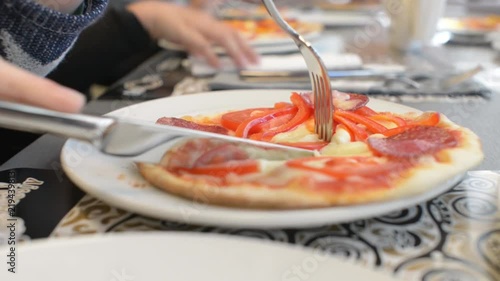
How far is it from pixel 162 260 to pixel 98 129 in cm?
13

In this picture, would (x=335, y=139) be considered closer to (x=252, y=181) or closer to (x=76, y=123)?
(x=252, y=181)

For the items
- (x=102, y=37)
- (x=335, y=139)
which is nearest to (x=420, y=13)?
(x=102, y=37)

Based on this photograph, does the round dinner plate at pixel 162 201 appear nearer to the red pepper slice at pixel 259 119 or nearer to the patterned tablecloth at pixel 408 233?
the patterned tablecloth at pixel 408 233

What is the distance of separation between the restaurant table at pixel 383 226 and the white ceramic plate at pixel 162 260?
3.7 inches

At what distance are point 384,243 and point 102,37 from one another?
105 cm

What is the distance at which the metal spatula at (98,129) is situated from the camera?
1.45 ft

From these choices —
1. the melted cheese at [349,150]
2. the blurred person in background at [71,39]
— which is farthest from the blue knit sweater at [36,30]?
the melted cheese at [349,150]

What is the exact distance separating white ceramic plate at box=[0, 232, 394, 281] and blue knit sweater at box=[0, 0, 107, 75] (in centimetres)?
42

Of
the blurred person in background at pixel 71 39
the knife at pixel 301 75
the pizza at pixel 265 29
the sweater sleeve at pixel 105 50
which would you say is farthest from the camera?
the pizza at pixel 265 29

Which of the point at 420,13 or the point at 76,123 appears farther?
the point at 420,13

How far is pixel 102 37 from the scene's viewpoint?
1.38 m

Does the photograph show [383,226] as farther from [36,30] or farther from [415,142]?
[36,30]

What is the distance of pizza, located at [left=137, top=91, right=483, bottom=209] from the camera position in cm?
51

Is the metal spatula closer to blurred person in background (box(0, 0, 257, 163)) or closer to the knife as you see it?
blurred person in background (box(0, 0, 257, 163))
